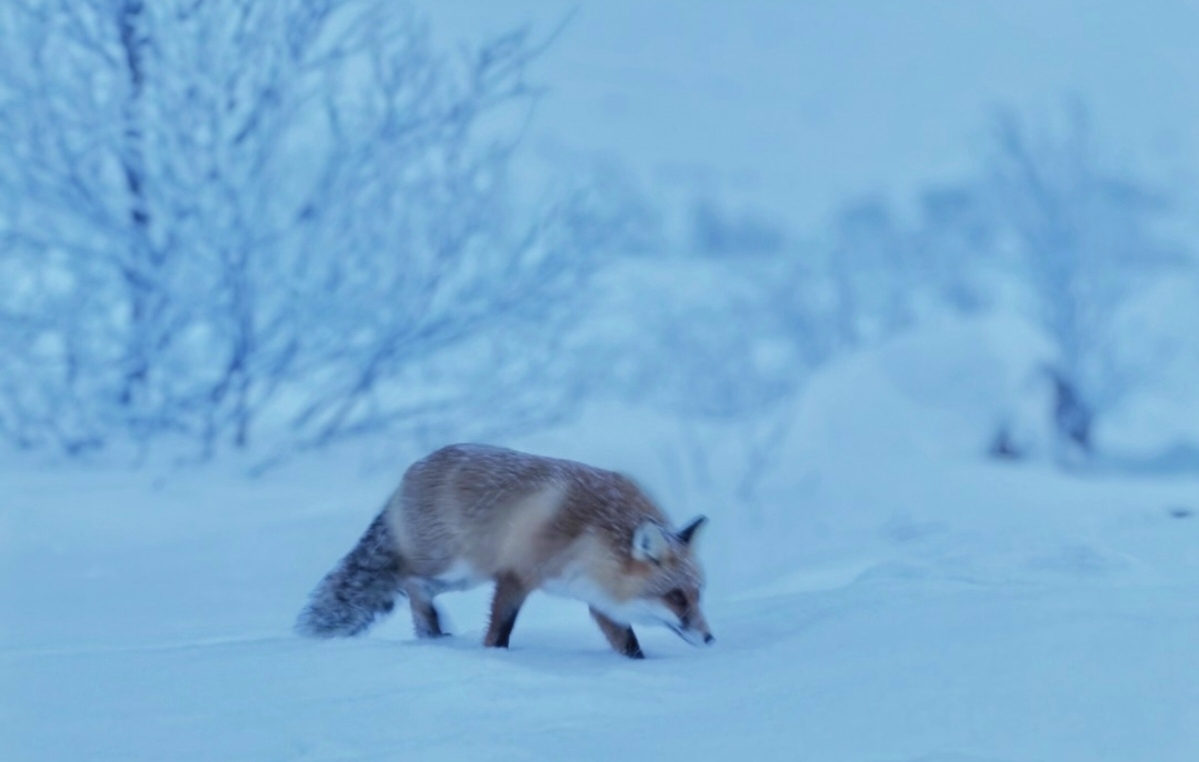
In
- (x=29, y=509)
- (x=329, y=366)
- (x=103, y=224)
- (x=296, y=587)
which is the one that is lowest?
(x=296, y=587)

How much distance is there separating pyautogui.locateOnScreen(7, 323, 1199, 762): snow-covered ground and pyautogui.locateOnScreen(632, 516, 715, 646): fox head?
0.39 feet

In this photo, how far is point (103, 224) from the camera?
7.05m

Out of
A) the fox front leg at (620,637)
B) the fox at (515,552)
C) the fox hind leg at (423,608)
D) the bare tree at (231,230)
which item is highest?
the bare tree at (231,230)

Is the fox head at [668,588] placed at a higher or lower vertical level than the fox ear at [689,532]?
lower

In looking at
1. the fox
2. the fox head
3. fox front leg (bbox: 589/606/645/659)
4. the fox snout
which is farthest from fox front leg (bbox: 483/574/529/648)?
the fox snout

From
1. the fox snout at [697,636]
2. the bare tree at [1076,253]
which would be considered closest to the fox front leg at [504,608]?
the fox snout at [697,636]

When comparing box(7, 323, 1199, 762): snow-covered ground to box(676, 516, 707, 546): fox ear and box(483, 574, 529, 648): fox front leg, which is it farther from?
box(676, 516, 707, 546): fox ear

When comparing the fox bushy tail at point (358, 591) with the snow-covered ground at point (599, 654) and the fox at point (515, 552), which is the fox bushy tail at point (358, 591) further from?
the snow-covered ground at point (599, 654)

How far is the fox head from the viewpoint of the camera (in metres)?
3.19

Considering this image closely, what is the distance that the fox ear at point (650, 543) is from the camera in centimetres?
316

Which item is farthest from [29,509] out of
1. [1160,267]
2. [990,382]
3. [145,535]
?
[1160,267]

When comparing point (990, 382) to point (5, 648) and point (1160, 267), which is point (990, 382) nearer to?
point (1160, 267)

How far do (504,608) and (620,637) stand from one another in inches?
12.6

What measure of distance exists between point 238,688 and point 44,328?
5.16 meters
